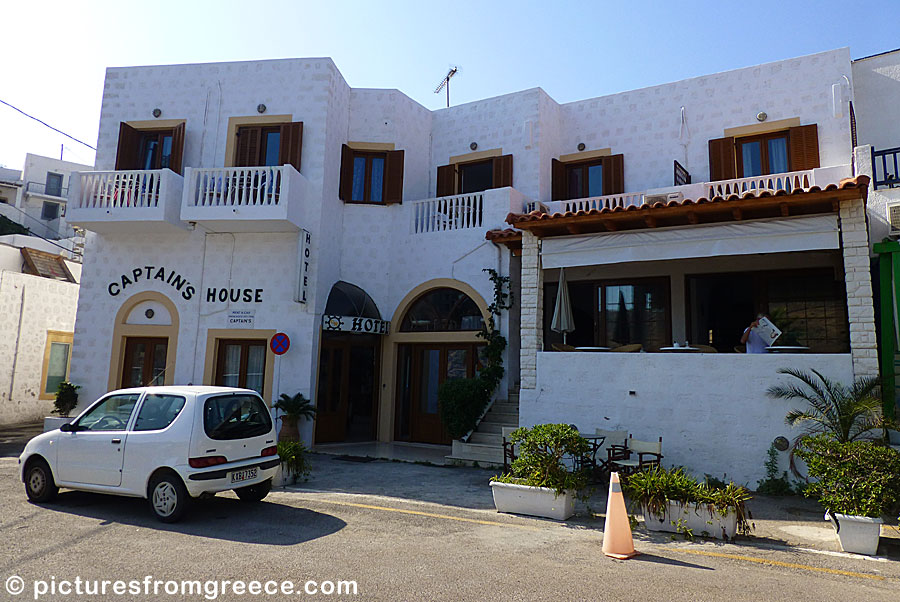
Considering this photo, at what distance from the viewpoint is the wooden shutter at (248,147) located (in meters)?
15.0

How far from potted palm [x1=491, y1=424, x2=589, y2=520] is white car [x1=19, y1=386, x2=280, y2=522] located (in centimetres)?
309

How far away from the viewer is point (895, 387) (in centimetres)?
967

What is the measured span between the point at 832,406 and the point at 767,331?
5.68ft

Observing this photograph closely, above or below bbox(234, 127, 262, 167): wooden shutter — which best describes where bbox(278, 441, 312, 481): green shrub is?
below

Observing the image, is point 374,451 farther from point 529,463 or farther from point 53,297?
point 53,297

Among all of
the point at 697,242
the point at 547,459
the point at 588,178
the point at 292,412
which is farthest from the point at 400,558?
the point at 588,178

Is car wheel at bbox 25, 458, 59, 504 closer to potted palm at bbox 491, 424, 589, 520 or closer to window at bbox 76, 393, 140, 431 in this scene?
window at bbox 76, 393, 140, 431

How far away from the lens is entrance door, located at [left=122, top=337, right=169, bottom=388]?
14648 millimetres

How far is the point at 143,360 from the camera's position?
48.4 feet

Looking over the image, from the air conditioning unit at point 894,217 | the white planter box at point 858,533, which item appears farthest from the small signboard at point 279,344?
the air conditioning unit at point 894,217

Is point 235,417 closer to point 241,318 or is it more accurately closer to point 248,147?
point 241,318

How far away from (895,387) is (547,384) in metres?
5.57

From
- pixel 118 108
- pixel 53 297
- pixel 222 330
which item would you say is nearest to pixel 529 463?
pixel 222 330

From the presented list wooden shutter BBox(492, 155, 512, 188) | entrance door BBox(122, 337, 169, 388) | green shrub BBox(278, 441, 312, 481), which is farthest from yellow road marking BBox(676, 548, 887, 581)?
entrance door BBox(122, 337, 169, 388)
